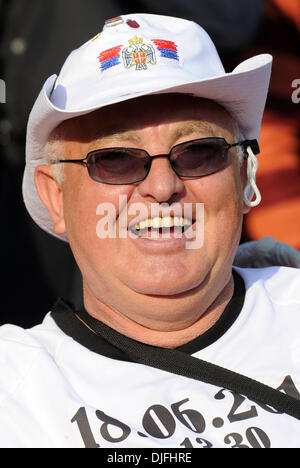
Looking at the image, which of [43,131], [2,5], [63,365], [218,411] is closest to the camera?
[218,411]

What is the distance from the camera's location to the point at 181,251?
1864 mm

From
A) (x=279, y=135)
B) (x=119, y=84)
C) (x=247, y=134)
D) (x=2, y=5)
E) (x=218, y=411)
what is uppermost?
(x=2, y=5)

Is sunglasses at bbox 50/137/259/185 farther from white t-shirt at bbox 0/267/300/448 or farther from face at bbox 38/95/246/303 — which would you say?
white t-shirt at bbox 0/267/300/448

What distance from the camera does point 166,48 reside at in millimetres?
1953

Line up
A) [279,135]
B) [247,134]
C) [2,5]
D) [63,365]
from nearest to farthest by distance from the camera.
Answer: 1. [63,365]
2. [247,134]
3. [2,5]
4. [279,135]

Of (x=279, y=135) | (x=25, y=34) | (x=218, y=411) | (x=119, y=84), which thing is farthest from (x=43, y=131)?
(x=279, y=135)

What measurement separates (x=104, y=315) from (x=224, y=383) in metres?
0.47

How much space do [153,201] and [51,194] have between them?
484 millimetres

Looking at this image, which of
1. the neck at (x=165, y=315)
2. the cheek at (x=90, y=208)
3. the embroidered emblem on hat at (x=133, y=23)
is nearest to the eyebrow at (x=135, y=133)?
the cheek at (x=90, y=208)

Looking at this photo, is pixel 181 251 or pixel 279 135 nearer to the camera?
pixel 181 251

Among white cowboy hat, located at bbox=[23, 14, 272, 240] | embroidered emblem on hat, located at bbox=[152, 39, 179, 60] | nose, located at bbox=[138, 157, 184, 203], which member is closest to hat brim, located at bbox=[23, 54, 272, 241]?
white cowboy hat, located at bbox=[23, 14, 272, 240]

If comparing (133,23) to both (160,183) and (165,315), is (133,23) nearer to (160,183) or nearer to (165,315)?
(160,183)

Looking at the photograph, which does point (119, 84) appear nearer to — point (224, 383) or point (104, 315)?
point (104, 315)
